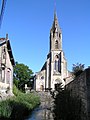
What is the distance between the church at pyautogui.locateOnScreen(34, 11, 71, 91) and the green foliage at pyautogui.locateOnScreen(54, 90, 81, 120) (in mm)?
63924

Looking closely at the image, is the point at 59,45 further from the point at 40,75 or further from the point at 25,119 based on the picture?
the point at 25,119

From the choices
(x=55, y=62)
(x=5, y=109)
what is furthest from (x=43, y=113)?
(x=55, y=62)

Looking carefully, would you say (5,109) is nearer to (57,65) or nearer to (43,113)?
(43,113)

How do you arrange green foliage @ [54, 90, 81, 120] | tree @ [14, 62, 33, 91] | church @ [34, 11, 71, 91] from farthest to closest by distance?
tree @ [14, 62, 33, 91], church @ [34, 11, 71, 91], green foliage @ [54, 90, 81, 120]

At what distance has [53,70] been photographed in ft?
272

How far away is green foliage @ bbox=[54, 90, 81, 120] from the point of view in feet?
46.5

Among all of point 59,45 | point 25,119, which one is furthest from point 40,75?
point 25,119

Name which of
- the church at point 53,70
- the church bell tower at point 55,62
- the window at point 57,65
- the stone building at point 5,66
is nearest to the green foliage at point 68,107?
the stone building at point 5,66

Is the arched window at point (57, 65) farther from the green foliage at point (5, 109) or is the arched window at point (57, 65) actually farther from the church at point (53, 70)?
the green foliage at point (5, 109)

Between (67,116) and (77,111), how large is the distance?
1.04 m

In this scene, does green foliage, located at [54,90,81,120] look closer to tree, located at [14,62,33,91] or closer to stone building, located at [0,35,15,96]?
stone building, located at [0,35,15,96]

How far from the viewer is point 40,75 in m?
83.1

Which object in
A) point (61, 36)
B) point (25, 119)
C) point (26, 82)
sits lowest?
point (25, 119)

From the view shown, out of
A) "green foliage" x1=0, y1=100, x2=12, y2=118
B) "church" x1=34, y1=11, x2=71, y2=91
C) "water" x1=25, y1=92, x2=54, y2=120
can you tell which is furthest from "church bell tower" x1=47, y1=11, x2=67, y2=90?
"green foliage" x1=0, y1=100, x2=12, y2=118
